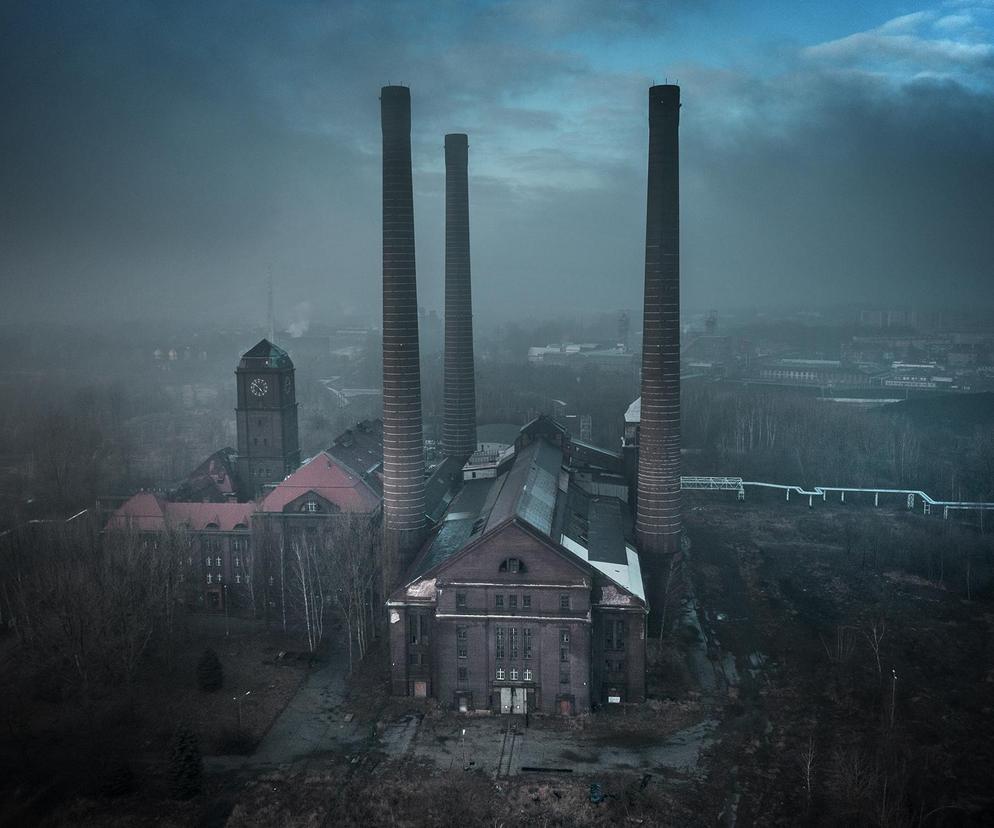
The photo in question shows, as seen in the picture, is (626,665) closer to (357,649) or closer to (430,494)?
(357,649)

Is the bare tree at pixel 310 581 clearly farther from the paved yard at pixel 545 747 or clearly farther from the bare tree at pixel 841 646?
the bare tree at pixel 841 646

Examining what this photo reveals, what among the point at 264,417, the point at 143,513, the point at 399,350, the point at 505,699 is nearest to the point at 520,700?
the point at 505,699

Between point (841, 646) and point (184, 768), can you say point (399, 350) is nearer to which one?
point (184, 768)

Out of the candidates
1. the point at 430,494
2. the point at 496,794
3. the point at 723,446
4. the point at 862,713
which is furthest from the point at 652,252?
the point at 723,446

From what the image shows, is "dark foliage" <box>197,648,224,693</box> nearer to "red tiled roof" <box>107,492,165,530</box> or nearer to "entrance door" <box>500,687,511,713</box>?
"entrance door" <box>500,687,511,713</box>

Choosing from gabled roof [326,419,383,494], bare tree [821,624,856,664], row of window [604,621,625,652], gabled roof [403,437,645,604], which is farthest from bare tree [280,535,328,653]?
bare tree [821,624,856,664]
